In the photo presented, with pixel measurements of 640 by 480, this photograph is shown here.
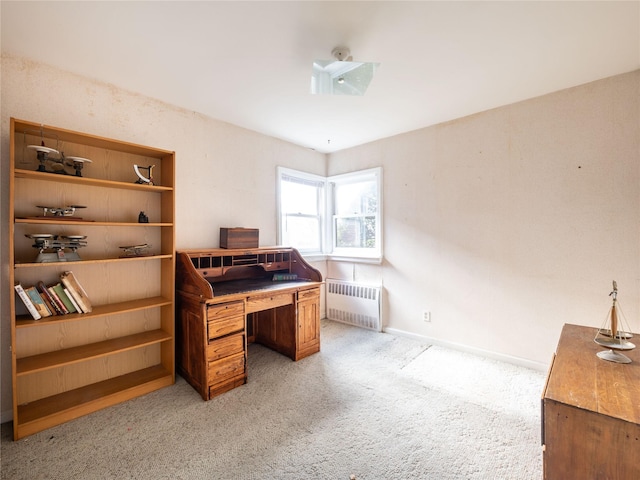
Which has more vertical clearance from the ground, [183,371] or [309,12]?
[309,12]

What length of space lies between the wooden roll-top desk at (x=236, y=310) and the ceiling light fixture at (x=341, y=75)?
5.61 ft

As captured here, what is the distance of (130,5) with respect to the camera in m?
1.52

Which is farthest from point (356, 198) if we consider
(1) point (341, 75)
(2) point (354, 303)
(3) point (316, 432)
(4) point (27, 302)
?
(4) point (27, 302)

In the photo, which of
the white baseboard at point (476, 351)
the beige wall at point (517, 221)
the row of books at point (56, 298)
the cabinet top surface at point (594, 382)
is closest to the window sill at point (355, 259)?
the beige wall at point (517, 221)

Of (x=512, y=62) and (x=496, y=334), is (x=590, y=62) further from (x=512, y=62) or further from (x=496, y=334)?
(x=496, y=334)

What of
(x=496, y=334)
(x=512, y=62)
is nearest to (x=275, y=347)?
(x=496, y=334)

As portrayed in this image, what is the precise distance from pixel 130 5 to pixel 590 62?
3076 mm

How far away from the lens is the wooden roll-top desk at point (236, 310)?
2246 mm

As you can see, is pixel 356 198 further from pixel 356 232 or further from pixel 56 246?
pixel 56 246

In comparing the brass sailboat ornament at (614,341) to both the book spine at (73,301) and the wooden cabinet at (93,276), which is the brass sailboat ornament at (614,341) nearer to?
the wooden cabinet at (93,276)

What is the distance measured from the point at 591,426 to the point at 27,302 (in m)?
3.04

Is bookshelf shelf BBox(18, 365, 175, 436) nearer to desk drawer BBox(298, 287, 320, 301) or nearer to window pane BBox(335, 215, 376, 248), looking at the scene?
desk drawer BBox(298, 287, 320, 301)

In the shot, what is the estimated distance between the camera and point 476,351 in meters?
2.96

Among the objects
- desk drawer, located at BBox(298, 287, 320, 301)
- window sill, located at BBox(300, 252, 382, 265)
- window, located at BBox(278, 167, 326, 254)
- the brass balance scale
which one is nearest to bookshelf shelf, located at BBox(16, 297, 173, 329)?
the brass balance scale
